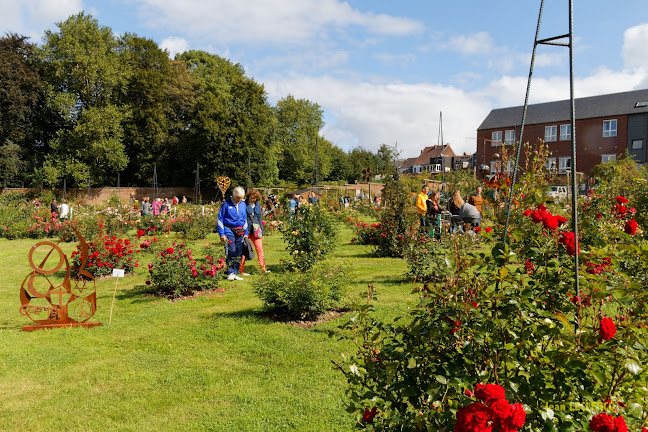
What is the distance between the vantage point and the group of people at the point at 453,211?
362 inches

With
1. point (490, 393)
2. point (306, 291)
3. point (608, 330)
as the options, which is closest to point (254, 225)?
point (306, 291)

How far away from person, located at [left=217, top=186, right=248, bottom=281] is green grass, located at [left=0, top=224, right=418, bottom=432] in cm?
149

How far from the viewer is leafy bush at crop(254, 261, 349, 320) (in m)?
5.55

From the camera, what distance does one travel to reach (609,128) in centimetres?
3547

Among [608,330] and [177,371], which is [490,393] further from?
[177,371]

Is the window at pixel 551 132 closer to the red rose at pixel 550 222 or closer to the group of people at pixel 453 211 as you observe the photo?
the group of people at pixel 453 211

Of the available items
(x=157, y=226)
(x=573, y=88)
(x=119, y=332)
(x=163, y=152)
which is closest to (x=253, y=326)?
(x=119, y=332)

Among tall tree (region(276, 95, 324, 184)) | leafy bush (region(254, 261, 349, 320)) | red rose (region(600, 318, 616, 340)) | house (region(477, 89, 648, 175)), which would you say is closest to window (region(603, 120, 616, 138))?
house (region(477, 89, 648, 175))

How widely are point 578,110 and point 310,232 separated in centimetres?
3656

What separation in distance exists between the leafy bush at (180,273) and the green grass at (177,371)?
0.41 meters

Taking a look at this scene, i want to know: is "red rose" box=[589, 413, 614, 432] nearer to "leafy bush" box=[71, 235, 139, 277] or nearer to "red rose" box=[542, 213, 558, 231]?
"red rose" box=[542, 213, 558, 231]

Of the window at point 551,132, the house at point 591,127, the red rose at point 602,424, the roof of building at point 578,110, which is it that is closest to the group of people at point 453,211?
the red rose at point 602,424

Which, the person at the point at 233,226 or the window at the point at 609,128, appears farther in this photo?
the window at the point at 609,128

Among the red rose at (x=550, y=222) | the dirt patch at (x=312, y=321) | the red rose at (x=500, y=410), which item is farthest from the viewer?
the dirt patch at (x=312, y=321)
